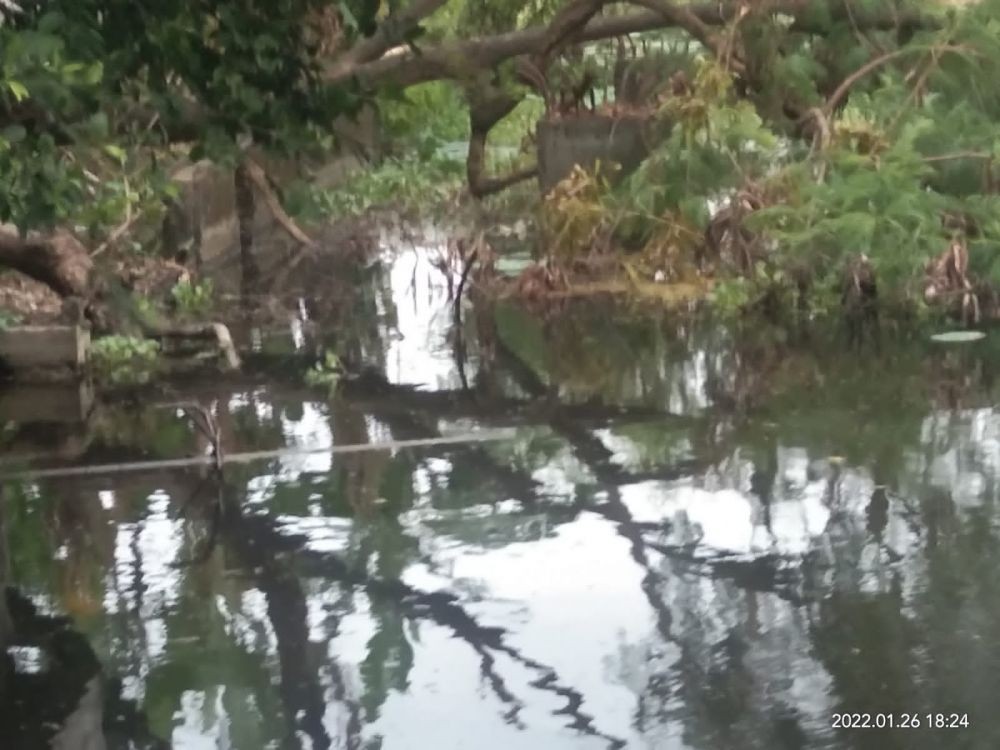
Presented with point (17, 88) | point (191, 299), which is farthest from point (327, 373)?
point (17, 88)

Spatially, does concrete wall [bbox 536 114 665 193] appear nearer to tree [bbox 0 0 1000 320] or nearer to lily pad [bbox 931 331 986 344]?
tree [bbox 0 0 1000 320]

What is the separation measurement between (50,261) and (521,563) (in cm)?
508

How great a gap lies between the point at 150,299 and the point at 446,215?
4.83 m

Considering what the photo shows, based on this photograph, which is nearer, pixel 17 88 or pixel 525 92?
pixel 17 88

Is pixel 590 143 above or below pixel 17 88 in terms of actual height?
above

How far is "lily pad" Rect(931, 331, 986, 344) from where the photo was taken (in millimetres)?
8891

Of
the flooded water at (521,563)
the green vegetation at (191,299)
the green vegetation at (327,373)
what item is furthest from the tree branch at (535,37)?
the flooded water at (521,563)

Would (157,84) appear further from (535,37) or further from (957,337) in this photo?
(535,37)

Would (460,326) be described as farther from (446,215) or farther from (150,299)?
(446,215)

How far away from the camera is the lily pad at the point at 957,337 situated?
350 inches

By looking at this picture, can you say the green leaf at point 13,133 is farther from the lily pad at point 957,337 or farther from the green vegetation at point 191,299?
the lily pad at point 957,337

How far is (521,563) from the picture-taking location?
200 inches

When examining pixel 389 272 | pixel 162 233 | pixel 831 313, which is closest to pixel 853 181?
pixel 831 313

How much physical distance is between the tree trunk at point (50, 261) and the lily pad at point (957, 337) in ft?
17.3
